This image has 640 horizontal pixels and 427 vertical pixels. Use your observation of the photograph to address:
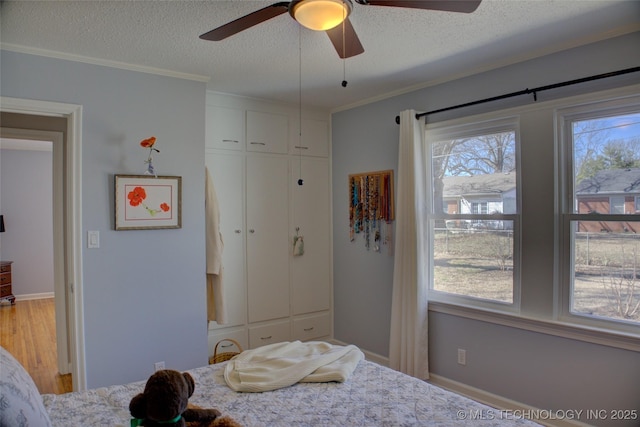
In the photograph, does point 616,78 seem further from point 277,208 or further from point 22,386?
point 22,386

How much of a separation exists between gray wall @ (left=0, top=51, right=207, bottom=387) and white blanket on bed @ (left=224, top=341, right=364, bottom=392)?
109 cm

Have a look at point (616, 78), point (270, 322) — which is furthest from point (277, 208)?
point (616, 78)

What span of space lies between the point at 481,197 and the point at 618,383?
1377 millimetres

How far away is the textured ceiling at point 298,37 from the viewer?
204 cm

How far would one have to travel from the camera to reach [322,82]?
128 inches

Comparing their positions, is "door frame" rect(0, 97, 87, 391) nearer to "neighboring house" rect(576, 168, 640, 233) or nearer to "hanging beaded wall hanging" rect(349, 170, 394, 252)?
"hanging beaded wall hanging" rect(349, 170, 394, 252)

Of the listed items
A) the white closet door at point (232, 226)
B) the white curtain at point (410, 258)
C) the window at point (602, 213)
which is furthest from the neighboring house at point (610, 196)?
the white closet door at point (232, 226)

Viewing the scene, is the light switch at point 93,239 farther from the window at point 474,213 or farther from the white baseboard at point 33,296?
the white baseboard at point 33,296

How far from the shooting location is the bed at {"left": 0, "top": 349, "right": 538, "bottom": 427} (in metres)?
1.53

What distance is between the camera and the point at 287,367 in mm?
1940

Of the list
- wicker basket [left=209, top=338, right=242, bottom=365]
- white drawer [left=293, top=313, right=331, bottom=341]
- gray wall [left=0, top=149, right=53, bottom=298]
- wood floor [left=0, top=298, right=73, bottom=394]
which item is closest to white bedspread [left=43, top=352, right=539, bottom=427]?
wicker basket [left=209, top=338, right=242, bottom=365]

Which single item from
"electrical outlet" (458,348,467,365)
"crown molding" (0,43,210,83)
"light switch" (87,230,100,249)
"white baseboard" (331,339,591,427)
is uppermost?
"crown molding" (0,43,210,83)

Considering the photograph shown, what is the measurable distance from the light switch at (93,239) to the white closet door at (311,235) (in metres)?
1.73

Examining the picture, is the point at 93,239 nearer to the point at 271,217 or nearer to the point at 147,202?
the point at 147,202
